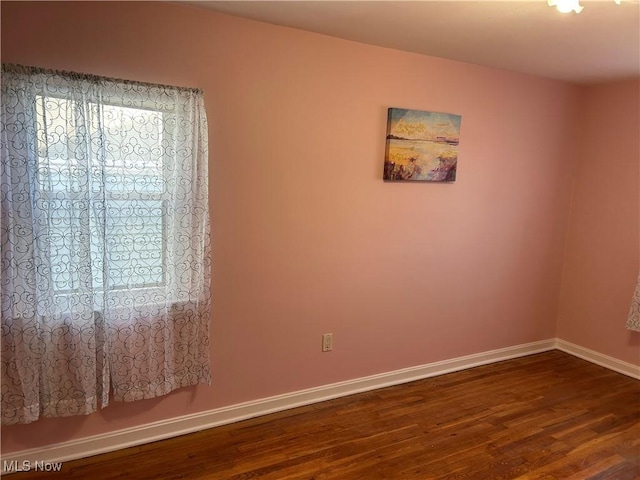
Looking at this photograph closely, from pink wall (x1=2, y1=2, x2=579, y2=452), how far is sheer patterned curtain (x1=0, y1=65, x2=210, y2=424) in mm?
138

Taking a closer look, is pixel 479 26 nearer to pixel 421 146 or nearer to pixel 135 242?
pixel 421 146

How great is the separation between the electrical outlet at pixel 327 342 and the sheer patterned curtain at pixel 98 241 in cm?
80

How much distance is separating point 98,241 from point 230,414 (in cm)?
126

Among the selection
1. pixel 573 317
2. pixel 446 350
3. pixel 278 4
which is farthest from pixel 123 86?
pixel 573 317

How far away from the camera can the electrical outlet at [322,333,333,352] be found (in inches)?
110

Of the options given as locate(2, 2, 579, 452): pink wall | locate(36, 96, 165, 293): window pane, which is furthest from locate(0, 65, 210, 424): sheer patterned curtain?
locate(2, 2, 579, 452): pink wall

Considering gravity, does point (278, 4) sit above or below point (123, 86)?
above

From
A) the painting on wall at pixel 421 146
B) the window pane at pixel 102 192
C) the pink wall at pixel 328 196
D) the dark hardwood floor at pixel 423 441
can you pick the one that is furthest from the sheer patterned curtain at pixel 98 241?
the painting on wall at pixel 421 146

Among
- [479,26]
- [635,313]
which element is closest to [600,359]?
[635,313]

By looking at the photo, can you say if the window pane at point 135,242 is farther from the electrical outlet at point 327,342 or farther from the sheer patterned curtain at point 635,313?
the sheer patterned curtain at point 635,313

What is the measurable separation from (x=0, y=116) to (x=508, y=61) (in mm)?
2940

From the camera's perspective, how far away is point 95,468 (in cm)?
211

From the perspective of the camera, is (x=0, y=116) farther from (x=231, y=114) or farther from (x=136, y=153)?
(x=231, y=114)

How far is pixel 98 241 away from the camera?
203 cm
